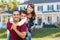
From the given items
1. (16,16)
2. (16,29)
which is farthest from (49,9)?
(16,29)

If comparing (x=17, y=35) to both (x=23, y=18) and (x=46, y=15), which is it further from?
(x=46, y=15)

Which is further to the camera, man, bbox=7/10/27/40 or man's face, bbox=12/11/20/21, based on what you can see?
man's face, bbox=12/11/20/21

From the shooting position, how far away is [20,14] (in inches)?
130

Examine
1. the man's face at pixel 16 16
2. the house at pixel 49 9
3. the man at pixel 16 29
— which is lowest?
the house at pixel 49 9

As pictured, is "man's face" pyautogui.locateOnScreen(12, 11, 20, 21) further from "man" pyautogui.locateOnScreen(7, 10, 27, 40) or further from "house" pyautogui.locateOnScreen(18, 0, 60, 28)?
"house" pyautogui.locateOnScreen(18, 0, 60, 28)

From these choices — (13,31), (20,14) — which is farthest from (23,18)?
(13,31)

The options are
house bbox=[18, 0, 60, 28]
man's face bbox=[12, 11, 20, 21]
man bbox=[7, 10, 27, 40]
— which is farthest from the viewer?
house bbox=[18, 0, 60, 28]

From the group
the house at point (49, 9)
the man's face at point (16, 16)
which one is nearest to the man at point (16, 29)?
the man's face at point (16, 16)

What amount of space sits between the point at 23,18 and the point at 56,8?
43.5 feet

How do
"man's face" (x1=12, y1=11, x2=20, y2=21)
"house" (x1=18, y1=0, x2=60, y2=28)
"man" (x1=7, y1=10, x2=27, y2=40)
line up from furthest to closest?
"house" (x1=18, y1=0, x2=60, y2=28)
"man's face" (x1=12, y1=11, x2=20, y2=21)
"man" (x1=7, y1=10, x2=27, y2=40)

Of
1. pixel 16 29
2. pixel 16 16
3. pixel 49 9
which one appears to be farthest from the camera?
pixel 49 9

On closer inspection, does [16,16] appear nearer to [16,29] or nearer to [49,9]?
[16,29]

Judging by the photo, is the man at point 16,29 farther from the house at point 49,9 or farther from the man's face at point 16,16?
the house at point 49,9

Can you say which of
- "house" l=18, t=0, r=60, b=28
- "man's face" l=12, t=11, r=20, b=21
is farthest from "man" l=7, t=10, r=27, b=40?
"house" l=18, t=0, r=60, b=28
